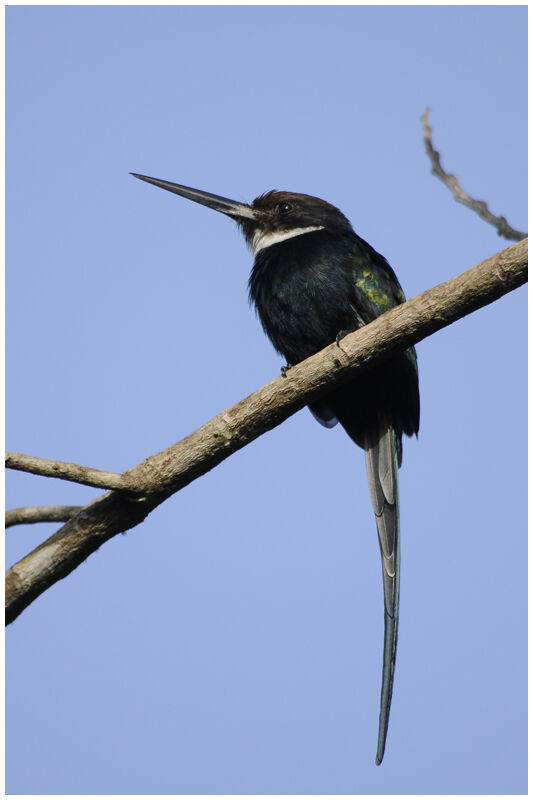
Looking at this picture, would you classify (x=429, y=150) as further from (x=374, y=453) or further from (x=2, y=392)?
(x=2, y=392)

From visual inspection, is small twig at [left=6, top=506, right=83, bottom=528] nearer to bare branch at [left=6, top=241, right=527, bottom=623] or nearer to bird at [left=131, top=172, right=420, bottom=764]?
bare branch at [left=6, top=241, right=527, bottom=623]

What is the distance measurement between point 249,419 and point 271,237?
2.09 m

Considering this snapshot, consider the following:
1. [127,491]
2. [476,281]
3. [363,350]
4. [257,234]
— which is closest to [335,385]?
[363,350]

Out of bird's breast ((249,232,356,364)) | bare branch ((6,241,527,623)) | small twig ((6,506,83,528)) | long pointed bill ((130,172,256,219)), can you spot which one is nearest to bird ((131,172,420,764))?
bird's breast ((249,232,356,364))

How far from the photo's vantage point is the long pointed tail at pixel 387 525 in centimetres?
377

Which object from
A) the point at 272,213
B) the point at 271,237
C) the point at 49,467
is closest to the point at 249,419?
the point at 49,467

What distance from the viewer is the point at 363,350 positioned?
10.9 ft

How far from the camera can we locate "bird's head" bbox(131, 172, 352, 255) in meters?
5.05

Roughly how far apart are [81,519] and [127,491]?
29cm

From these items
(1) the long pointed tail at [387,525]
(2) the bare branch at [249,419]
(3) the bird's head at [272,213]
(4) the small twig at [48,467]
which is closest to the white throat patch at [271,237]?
(3) the bird's head at [272,213]

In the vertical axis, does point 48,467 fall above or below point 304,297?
below

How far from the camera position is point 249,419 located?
3369mm

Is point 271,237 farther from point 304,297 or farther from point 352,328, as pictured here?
point 352,328

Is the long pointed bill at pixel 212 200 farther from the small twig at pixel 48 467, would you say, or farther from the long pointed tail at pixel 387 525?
the small twig at pixel 48 467
